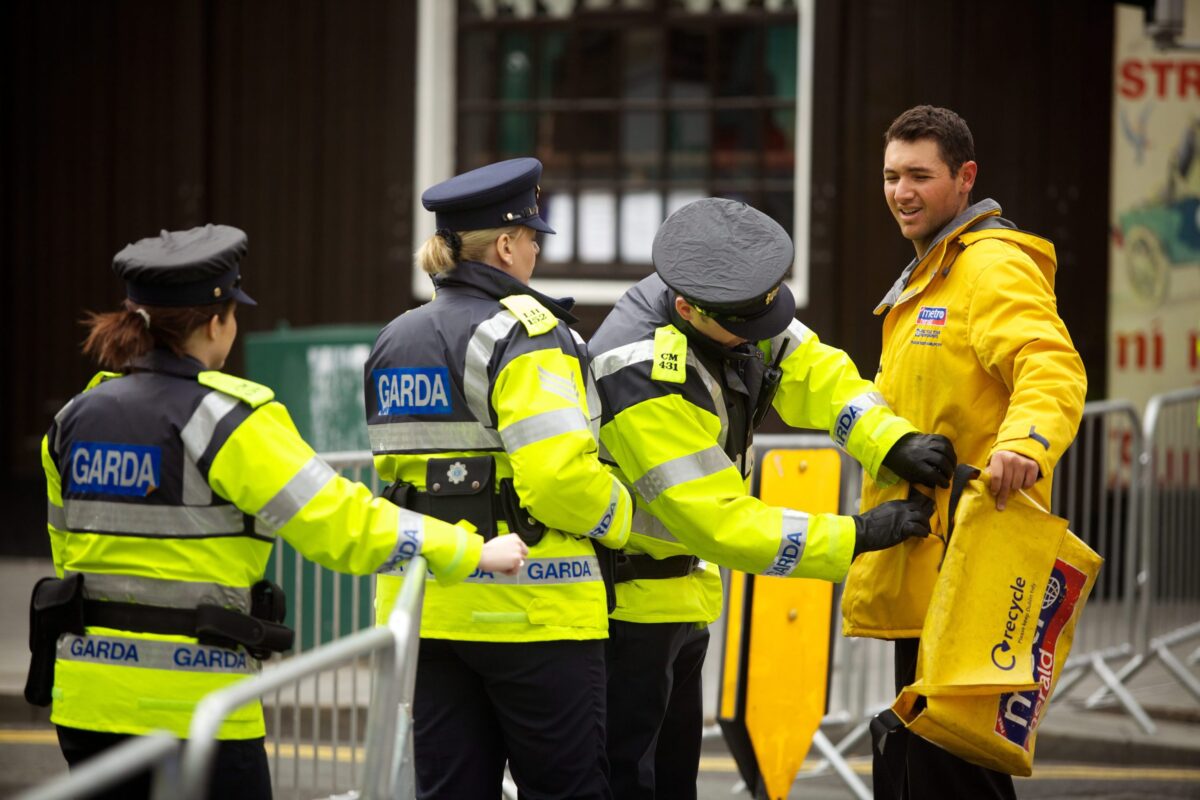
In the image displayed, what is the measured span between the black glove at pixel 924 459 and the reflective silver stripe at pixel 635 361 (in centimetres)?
46

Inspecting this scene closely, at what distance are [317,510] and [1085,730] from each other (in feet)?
14.8

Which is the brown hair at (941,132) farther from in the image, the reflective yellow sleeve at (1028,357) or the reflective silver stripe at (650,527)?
the reflective silver stripe at (650,527)

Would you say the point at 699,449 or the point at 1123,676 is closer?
the point at 699,449

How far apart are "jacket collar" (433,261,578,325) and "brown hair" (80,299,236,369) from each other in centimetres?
64

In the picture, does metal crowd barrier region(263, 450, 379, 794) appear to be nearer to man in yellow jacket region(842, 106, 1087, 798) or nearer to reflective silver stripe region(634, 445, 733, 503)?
reflective silver stripe region(634, 445, 733, 503)

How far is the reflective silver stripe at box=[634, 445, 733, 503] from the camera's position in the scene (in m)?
3.98

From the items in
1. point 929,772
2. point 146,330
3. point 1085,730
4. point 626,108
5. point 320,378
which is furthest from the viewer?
point 626,108

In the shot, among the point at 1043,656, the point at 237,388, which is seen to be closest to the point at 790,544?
the point at 1043,656

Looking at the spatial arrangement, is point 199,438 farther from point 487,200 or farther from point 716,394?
point 716,394

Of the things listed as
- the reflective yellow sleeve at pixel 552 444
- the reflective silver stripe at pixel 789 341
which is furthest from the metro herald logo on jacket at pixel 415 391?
the reflective silver stripe at pixel 789 341

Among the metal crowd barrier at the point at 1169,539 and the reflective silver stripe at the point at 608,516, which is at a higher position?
the reflective silver stripe at the point at 608,516

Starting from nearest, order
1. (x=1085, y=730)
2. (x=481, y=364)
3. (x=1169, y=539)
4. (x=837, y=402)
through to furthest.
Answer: (x=481, y=364) < (x=837, y=402) < (x=1085, y=730) < (x=1169, y=539)

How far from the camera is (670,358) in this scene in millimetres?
3988

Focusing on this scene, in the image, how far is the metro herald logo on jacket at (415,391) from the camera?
382cm
